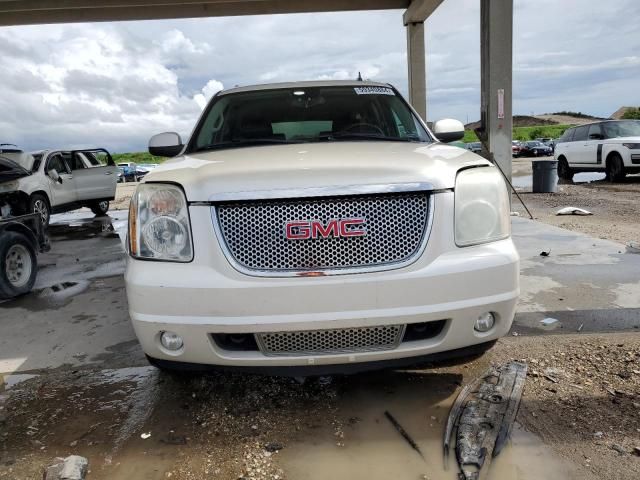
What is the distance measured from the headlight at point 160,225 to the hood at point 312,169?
2.4 inches

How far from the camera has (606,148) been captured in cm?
1439

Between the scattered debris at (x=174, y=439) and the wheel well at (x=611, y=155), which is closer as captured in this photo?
the scattered debris at (x=174, y=439)

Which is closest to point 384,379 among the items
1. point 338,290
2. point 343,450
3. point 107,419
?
point 343,450

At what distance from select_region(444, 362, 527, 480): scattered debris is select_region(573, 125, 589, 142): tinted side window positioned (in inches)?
562

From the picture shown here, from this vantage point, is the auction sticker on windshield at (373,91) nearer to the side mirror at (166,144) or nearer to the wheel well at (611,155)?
the side mirror at (166,144)

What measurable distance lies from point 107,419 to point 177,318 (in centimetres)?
86

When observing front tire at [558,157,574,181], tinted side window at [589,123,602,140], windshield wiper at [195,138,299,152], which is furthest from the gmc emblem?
front tire at [558,157,574,181]

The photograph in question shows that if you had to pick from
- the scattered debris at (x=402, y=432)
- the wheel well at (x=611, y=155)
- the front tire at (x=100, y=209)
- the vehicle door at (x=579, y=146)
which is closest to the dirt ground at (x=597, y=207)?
the wheel well at (x=611, y=155)

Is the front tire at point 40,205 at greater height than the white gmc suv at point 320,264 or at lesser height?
lesser

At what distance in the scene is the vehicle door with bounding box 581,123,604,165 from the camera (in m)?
14.6

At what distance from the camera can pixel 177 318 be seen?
2.24m

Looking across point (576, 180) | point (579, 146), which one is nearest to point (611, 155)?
point (579, 146)

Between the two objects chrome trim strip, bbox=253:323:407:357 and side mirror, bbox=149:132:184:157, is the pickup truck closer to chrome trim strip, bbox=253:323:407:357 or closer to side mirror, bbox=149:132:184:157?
side mirror, bbox=149:132:184:157

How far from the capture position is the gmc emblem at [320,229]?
2.23m
